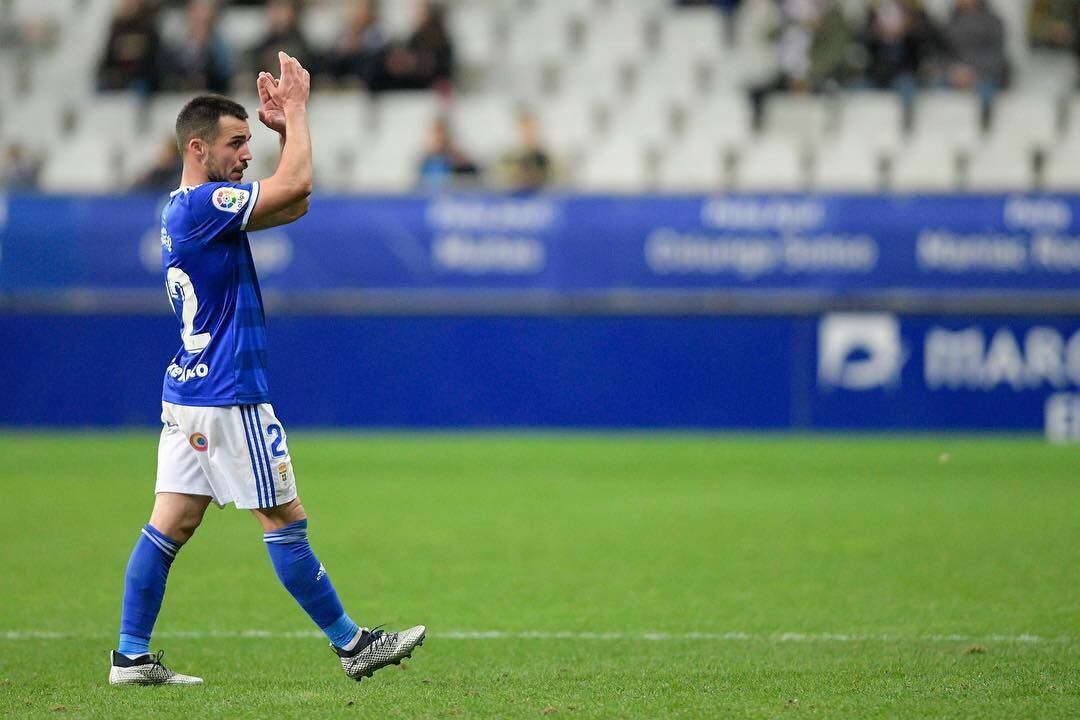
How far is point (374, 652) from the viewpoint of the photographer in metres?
5.29

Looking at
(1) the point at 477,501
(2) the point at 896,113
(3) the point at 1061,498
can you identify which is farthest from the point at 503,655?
(2) the point at 896,113

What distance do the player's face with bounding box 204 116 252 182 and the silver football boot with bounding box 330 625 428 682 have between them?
1.61m

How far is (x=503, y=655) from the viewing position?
601cm

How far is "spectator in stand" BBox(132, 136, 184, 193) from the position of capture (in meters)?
17.6

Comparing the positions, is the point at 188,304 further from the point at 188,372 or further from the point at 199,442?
the point at 199,442

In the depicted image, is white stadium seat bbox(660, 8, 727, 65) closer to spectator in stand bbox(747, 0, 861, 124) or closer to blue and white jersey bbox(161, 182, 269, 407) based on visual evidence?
spectator in stand bbox(747, 0, 861, 124)

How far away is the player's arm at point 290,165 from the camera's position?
5.11 meters

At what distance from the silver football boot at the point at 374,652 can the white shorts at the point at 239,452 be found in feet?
1.78

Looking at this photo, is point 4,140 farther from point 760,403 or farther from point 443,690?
point 443,690

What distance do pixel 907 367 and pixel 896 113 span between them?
399 cm

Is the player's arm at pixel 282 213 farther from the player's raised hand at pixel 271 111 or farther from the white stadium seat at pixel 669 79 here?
the white stadium seat at pixel 669 79

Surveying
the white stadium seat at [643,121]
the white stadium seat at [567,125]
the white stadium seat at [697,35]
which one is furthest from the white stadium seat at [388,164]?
the white stadium seat at [697,35]

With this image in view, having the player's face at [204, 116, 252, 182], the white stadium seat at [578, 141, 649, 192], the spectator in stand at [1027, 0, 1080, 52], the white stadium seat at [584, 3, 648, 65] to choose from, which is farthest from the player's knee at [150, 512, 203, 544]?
the spectator in stand at [1027, 0, 1080, 52]

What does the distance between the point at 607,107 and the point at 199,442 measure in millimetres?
15105
